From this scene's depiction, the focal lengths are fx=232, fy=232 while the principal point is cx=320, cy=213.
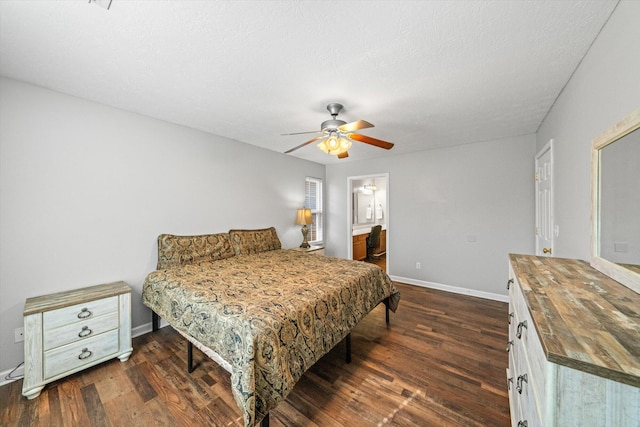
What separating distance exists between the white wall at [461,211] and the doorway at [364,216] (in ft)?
2.31

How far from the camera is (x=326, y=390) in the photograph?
5.96 feet

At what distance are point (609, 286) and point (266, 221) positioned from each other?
3.83 metres

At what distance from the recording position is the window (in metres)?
5.16

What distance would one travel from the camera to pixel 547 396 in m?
0.61

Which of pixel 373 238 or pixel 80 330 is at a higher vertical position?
pixel 373 238

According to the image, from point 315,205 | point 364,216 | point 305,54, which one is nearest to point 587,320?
point 305,54

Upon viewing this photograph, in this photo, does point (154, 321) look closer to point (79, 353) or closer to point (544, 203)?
point (79, 353)

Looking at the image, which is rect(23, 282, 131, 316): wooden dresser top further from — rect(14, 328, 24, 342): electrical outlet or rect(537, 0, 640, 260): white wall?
rect(537, 0, 640, 260): white wall

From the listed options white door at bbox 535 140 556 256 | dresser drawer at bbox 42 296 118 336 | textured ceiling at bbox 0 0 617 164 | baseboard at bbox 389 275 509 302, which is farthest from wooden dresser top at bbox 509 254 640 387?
dresser drawer at bbox 42 296 118 336

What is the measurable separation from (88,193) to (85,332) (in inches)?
50.9

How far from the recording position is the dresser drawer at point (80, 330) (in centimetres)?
184

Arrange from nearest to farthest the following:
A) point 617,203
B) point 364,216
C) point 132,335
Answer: point 617,203
point 132,335
point 364,216

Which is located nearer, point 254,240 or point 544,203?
point 544,203

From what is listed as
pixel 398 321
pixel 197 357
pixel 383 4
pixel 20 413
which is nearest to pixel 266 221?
pixel 197 357
